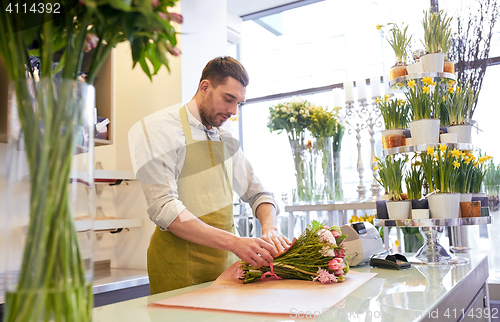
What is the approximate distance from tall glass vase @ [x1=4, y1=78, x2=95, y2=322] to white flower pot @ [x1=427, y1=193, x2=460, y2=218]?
1.39m

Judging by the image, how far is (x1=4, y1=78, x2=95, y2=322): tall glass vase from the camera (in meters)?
0.42

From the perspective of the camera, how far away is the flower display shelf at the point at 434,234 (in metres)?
1.50

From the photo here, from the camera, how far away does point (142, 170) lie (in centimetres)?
148

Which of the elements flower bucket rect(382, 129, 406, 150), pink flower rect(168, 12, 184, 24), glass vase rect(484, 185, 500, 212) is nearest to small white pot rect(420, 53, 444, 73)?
flower bucket rect(382, 129, 406, 150)

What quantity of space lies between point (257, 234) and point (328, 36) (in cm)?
234

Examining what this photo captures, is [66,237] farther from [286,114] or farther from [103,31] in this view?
[286,114]

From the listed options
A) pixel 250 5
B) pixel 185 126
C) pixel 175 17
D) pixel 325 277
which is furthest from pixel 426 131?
pixel 250 5

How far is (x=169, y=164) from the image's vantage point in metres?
1.55

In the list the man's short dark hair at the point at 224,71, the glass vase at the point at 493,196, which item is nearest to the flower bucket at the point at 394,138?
the man's short dark hair at the point at 224,71

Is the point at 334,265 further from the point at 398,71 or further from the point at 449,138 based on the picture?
the point at 398,71

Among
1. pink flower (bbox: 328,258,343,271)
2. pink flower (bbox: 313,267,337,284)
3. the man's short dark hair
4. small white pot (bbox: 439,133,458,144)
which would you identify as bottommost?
pink flower (bbox: 313,267,337,284)

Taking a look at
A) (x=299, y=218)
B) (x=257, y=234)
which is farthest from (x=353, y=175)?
(x=257, y=234)

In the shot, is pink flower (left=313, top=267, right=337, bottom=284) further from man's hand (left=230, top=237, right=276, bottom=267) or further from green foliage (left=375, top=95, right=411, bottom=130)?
green foliage (left=375, top=95, right=411, bottom=130)

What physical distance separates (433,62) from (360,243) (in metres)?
0.92
